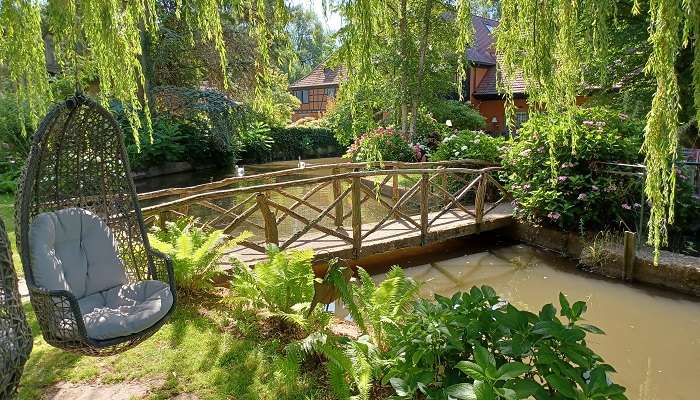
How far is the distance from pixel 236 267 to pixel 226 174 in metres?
14.1

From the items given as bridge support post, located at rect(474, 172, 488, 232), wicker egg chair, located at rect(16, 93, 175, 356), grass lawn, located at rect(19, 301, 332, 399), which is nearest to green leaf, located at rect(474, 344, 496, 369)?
grass lawn, located at rect(19, 301, 332, 399)

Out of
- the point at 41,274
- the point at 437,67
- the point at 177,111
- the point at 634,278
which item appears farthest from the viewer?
the point at 177,111

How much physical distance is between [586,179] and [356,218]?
3.48 metres

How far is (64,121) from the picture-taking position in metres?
3.48

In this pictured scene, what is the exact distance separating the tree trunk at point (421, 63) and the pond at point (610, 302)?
18.7 ft

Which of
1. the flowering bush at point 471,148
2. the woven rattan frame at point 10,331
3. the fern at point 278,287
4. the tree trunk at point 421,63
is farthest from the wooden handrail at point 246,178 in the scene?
the tree trunk at point 421,63

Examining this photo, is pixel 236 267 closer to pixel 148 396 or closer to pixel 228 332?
pixel 228 332

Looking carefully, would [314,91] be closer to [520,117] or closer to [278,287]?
[520,117]

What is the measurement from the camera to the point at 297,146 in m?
24.2

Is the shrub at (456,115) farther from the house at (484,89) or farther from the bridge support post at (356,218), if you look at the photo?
the bridge support post at (356,218)

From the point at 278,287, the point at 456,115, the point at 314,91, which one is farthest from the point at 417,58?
the point at 314,91

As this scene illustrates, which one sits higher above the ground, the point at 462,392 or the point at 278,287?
the point at 462,392

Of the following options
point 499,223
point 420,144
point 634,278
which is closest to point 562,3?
point 634,278

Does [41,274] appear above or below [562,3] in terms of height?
below
